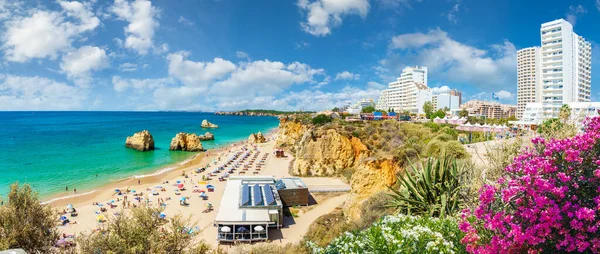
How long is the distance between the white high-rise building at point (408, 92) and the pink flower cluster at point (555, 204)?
298 ft

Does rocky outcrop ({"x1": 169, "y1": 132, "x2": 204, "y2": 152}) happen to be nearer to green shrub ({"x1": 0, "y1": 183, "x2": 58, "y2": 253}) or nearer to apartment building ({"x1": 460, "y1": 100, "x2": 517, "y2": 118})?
green shrub ({"x1": 0, "y1": 183, "x2": 58, "y2": 253})

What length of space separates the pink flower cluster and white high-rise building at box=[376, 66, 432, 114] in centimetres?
9076

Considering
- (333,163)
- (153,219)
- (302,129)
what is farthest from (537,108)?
(153,219)

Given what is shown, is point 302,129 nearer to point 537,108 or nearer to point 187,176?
point 187,176

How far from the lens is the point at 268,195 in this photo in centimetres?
1789

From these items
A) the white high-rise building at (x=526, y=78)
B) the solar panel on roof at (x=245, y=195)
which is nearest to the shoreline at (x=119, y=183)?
the solar panel on roof at (x=245, y=195)

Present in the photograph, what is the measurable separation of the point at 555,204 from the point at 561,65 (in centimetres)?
7278

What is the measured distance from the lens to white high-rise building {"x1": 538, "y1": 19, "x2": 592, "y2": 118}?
5550 centimetres

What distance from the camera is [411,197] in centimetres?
866

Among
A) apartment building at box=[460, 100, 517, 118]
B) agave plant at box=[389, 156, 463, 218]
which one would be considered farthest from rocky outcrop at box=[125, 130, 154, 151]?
apartment building at box=[460, 100, 517, 118]

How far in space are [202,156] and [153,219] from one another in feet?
131

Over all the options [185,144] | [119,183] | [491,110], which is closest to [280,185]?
[119,183]

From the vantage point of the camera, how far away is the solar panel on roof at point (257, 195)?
54.7ft

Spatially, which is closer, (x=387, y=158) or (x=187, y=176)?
(x=387, y=158)
